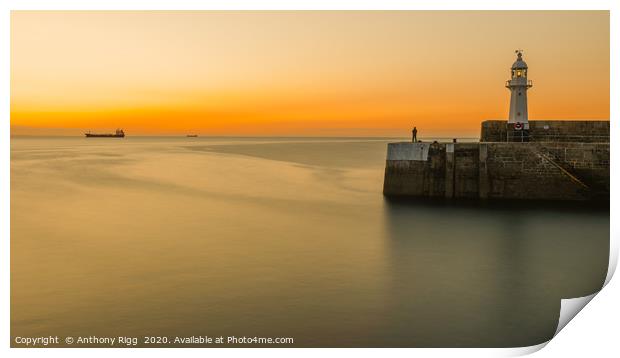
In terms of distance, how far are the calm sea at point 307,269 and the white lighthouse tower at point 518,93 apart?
3734mm

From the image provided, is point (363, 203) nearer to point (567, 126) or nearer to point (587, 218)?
point (587, 218)

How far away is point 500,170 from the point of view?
441 inches

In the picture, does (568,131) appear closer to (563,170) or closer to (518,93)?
(518,93)

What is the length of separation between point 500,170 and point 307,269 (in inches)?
241

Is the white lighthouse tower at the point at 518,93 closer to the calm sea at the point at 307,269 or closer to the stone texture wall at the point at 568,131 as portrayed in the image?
the stone texture wall at the point at 568,131

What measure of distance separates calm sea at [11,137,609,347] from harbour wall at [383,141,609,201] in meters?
0.46

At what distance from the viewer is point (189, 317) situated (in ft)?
16.2

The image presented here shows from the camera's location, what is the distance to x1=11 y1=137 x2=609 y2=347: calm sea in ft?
15.7

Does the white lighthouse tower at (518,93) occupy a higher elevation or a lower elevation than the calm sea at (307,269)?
higher

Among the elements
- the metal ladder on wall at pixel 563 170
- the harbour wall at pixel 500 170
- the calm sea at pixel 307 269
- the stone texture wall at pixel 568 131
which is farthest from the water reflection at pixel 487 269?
the stone texture wall at pixel 568 131

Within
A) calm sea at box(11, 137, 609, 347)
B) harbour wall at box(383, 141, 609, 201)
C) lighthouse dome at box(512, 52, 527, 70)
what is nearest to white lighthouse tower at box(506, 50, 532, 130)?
lighthouse dome at box(512, 52, 527, 70)

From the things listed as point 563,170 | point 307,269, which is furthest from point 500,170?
point 307,269

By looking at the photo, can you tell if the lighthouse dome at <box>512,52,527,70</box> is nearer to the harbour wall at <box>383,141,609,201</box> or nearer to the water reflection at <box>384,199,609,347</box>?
the harbour wall at <box>383,141,609,201</box>

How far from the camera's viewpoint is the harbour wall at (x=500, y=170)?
35.0ft
